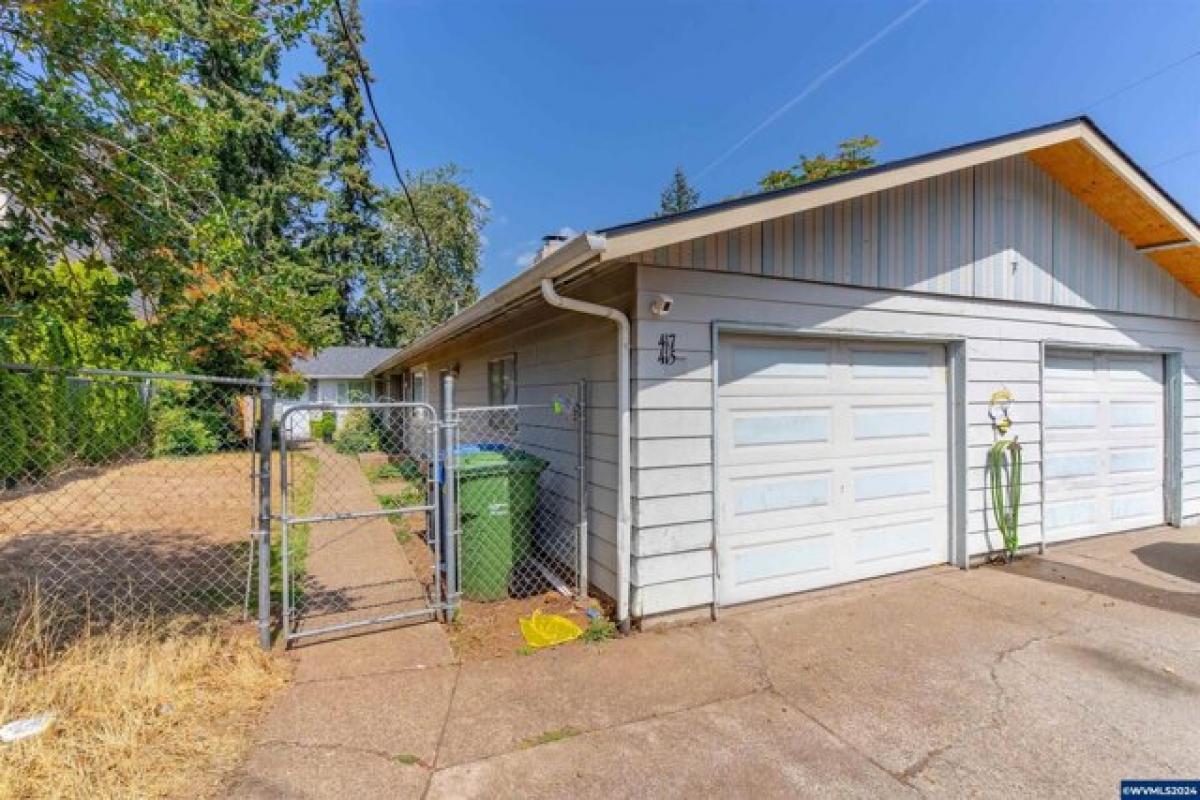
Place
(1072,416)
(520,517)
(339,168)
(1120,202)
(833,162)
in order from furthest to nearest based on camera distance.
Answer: (339,168), (833,162), (1072,416), (1120,202), (520,517)

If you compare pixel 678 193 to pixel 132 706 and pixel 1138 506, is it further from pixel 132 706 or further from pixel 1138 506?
pixel 132 706

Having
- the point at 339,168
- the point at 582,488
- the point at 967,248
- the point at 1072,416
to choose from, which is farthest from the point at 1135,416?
the point at 339,168

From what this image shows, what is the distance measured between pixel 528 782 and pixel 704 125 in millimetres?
25827

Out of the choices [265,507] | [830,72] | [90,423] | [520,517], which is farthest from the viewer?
[830,72]

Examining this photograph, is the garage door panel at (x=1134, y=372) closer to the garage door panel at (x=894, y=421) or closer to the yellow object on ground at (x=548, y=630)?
the garage door panel at (x=894, y=421)

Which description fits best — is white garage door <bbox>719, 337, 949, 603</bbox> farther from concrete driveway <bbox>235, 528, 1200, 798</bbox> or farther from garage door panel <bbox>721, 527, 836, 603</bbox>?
concrete driveway <bbox>235, 528, 1200, 798</bbox>

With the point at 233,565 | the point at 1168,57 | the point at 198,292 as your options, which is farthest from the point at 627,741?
the point at 1168,57

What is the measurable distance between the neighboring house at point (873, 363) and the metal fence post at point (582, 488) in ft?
0.31

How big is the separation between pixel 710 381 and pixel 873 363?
1856mm

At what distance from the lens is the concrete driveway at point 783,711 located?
2523mm

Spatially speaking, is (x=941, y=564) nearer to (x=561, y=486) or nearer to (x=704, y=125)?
(x=561, y=486)

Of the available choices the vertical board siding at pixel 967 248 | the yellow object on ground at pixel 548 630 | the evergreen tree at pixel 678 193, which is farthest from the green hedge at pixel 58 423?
the evergreen tree at pixel 678 193

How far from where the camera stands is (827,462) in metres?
4.89

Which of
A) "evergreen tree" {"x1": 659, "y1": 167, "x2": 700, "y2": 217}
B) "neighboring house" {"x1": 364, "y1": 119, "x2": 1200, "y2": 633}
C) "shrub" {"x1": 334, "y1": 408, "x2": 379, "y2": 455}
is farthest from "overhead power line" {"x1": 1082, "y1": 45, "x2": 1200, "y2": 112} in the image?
"evergreen tree" {"x1": 659, "y1": 167, "x2": 700, "y2": 217}
